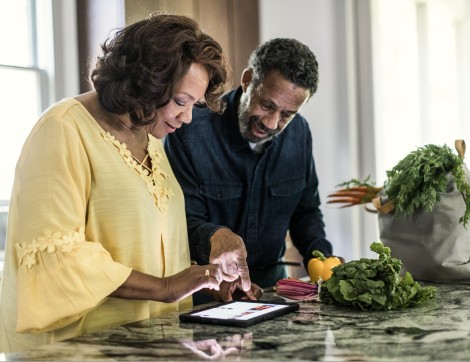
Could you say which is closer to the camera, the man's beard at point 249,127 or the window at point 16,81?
the man's beard at point 249,127

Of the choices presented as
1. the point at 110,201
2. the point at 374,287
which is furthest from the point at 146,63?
the point at 374,287

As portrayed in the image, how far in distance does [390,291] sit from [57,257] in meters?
0.85

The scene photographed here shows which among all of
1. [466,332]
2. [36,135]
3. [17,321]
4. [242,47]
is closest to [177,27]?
[36,135]

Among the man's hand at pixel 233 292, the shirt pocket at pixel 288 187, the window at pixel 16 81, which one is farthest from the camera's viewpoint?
the window at pixel 16 81

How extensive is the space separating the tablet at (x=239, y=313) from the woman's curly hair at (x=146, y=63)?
53 centimetres

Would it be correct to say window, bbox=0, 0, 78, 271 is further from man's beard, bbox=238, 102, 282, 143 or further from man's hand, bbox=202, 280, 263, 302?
man's hand, bbox=202, 280, 263, 302

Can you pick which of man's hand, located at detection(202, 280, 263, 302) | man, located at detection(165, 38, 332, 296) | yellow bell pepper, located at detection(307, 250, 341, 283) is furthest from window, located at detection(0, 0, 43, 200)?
yellow bell pepper, located at detection(307, 250, 341, 283)

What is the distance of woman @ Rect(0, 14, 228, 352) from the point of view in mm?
1673

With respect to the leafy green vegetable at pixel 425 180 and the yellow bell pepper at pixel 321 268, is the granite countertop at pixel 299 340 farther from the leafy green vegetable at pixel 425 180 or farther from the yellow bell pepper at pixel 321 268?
the leafy green vegetable at pixel 425 180

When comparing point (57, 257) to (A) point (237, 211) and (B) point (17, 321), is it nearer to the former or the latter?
(B) point (17, 321)

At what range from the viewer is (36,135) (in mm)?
1763

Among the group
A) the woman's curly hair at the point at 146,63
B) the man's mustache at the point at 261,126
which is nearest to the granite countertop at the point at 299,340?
the woman's curly hair at the point at 146,63

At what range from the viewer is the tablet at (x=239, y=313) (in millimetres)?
1688

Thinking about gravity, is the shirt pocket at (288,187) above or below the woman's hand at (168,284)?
above
